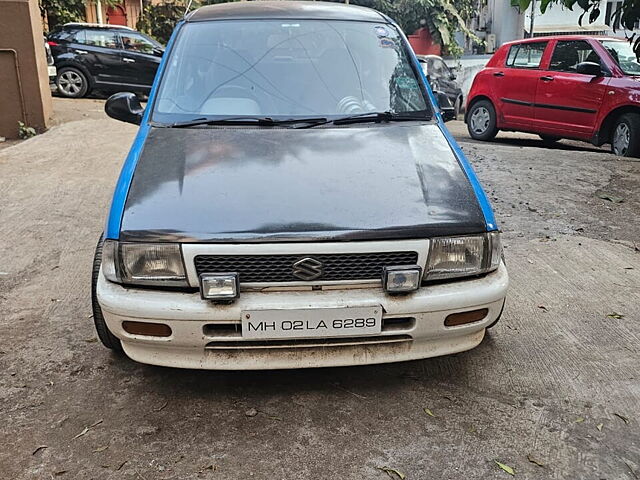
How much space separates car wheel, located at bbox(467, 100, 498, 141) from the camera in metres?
10.6

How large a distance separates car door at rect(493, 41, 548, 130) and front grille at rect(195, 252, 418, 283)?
7815 mm

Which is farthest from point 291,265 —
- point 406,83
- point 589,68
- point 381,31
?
point 589,68

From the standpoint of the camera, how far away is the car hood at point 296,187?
8.91 ft

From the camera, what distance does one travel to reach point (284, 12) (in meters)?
4.30

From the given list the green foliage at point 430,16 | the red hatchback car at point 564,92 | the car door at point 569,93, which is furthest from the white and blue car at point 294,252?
the green foliage at point 430,16

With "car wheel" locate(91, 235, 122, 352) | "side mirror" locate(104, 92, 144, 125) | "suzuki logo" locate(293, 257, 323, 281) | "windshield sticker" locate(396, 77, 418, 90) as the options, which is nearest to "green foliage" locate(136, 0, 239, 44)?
"side mirror" locate(104, 92, 144, 125)

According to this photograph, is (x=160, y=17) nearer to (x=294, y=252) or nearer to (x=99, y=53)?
(x=99, y=53)

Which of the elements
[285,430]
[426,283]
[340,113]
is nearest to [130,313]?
[285,430]

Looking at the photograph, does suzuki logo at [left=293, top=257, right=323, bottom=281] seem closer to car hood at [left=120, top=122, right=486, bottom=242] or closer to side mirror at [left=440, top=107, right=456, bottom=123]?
car hood at [left=120, top=122, right=486, bottom=242]

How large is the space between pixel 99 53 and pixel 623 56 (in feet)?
35.6

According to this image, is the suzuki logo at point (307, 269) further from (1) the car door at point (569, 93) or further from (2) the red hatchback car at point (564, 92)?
(1) the car door at point (569, 93)

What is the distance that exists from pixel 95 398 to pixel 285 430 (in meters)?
0.93

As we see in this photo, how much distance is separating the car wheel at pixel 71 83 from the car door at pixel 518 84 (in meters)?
9.14

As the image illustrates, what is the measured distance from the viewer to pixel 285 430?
277 cm
